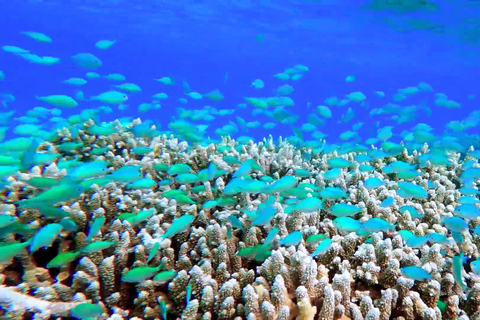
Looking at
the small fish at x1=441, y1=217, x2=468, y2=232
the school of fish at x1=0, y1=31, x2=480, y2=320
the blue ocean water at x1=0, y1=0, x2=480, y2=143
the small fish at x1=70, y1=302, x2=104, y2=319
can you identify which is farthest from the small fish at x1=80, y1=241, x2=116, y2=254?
the blue ocean water at x1=0, y1=0, x2=480, y2=143

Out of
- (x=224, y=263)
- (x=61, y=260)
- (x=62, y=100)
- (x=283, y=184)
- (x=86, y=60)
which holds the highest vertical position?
(x=86, y=60)

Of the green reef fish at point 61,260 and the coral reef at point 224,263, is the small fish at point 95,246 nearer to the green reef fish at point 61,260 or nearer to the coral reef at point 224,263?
the coral reef at point 224,263

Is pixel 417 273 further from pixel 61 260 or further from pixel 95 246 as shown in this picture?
pixel 61 260

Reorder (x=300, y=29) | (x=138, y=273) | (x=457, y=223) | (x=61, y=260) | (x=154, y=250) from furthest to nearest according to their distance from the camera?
(x=300, y=29), (x=457, y=223), (x=154, y=250), (x=61, y=260), (x=138, y=273)

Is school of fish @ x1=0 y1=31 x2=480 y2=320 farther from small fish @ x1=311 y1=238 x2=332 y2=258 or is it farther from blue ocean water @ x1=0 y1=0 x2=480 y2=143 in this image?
blue ocean water @ x1=0 y1=0 x2=480 y2=143

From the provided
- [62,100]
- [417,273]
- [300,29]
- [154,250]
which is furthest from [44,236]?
[300,29]

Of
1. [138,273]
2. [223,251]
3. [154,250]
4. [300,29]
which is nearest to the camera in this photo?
[138,273]

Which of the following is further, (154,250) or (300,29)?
(300,29)

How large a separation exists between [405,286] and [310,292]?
2.80 feet

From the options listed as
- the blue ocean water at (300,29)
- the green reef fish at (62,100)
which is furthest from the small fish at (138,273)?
the blue ocean water at (300,29)

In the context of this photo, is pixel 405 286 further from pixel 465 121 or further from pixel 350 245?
pixel 465 121

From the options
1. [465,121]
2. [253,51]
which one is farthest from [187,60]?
[465,121]

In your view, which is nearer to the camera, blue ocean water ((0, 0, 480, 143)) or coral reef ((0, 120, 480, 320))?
coral reef ((0, 120, 480, 320))

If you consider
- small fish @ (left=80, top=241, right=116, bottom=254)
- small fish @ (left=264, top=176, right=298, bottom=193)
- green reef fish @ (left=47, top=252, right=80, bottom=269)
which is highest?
small fish @ (left=264, top=176, right=298, bottom=193)
